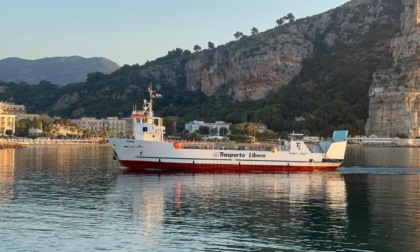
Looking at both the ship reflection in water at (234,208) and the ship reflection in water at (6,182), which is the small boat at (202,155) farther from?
the ship reflection in water at (6,182)

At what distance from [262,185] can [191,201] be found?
1379 centimetres

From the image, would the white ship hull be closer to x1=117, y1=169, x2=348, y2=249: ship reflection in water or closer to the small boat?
the small boat

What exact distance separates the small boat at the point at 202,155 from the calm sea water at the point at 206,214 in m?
6.15

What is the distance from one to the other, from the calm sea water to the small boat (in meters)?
6.15

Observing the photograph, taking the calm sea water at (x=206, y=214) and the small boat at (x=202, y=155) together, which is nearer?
the calm sea water at (x=206, y=214)

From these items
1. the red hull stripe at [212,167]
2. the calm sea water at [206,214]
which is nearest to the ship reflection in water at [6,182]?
the calm sea water at [206,214]

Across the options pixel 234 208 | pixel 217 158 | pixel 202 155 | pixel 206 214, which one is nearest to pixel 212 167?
pixel 217 158

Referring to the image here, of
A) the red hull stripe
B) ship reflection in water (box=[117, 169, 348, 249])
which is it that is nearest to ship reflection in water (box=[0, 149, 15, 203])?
→ ship reflection in water (box=[117, 169, 348, 249])

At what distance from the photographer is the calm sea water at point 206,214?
3120 cm

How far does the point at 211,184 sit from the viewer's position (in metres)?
57.8

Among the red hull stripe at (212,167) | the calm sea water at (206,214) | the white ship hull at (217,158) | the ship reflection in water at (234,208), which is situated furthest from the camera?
the red hull stripe at (212,167)

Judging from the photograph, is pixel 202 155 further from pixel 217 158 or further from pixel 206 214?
pixel 206 214

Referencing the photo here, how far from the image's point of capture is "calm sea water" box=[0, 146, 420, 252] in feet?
102

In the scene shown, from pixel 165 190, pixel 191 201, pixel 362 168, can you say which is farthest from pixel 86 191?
pixel 362 168
